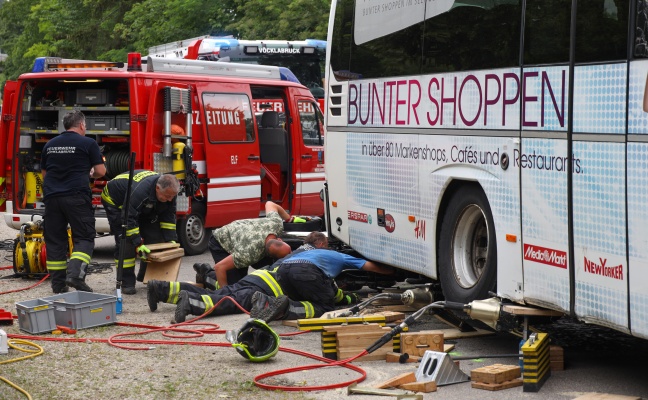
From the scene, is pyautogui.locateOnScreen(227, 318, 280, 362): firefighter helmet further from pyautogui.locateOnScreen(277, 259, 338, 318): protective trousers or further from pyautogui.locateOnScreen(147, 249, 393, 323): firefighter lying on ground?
pyautogui.locateOnScreen(277, 259, 338, 318): protective trousers

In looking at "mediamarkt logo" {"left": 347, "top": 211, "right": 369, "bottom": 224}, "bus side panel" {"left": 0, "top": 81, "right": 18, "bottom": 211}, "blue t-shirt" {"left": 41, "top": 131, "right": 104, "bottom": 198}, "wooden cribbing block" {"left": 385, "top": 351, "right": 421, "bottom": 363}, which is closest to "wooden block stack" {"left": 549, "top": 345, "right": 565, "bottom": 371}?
"wooden cribbing block" {"left": 385, "top": 351, "right": 421, "bottom": 363}

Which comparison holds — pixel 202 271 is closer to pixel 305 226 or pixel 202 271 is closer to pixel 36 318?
pixel 305 226

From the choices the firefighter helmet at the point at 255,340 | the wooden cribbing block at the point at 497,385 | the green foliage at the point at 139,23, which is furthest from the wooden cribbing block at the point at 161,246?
the green foliage at the point at 139,23

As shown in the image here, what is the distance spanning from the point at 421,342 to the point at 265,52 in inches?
573

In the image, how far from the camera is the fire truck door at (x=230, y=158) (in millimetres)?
14555

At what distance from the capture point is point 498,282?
807 centimetres

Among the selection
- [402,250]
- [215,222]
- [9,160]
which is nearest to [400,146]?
[402,250]

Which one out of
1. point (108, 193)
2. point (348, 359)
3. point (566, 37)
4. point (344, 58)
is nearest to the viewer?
point (566, 37)

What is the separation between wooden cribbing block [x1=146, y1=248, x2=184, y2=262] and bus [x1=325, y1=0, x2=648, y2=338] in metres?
1.73

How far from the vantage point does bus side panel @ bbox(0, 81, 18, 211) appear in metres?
14.3

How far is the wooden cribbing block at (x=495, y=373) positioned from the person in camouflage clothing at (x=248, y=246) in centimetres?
366

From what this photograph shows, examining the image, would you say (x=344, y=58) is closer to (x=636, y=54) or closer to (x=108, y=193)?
(x=108, y=193)

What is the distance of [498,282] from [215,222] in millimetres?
7261

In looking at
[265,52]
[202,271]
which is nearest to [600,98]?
[202,271]
